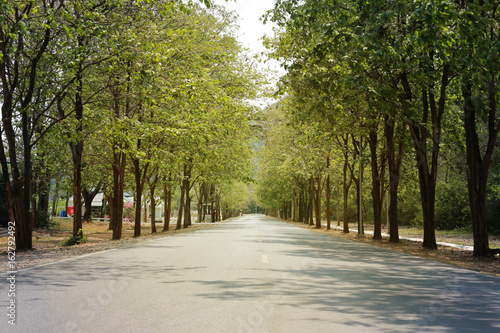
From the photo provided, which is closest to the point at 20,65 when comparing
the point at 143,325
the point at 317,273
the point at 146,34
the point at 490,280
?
the point at 146,34

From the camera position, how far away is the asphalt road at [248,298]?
5629 mm

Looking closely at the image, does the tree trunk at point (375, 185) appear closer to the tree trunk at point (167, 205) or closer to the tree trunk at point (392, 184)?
the tree trunk at point (392, 184)

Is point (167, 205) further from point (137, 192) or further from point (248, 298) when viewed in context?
point (248, 298)

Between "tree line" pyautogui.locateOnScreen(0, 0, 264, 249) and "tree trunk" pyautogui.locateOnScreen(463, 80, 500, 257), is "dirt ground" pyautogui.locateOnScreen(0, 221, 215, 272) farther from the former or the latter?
"tree trunk" pyautogui.locateOnScreen(463, 80, 500, 257)

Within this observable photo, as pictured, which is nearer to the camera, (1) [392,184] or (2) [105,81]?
(2) [105,81]

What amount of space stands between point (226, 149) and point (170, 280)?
27.1 m

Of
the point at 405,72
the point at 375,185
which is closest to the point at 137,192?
the point at 375,185

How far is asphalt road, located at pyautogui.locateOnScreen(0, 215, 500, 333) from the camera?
18.5 ft

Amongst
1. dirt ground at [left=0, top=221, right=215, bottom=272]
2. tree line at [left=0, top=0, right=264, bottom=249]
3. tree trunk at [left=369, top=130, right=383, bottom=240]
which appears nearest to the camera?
dirt ground at [left=0, top=221, right=215, bottom=272]

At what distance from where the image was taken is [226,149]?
35.6 metres

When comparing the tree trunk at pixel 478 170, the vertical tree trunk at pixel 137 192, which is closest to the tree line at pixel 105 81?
the vertical tree trunk at pixel 137 192

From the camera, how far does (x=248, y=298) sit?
23.1 feet

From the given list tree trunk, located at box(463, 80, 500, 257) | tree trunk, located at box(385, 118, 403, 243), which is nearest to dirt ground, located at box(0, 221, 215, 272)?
tree trunk, located at box(385, 118, 403, 243)

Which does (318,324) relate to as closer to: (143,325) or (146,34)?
(143,325)
